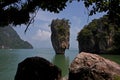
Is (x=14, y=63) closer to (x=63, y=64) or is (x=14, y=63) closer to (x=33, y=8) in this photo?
(x=63, y=64)

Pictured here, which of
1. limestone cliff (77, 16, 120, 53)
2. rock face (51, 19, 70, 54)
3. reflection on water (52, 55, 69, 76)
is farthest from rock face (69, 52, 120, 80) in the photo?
rock face (51, 19, 70, 54)

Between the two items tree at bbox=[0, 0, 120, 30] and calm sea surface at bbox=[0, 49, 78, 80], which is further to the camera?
calm sea surface at bbox=[0, 49, 78, 80]

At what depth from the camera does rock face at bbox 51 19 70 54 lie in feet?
361

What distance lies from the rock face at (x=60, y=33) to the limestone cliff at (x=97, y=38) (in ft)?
24.8

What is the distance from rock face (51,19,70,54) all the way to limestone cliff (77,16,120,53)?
7559 mm

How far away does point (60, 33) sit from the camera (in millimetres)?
111000

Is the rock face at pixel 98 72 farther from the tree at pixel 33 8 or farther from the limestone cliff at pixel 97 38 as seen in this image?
the limestone cliff at pixel 97 38

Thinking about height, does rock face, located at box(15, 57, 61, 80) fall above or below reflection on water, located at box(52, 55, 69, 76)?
above

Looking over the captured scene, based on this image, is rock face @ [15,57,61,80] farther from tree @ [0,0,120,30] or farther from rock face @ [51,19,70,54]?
rock face @ [51,19,70,54]

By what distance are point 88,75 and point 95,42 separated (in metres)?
103

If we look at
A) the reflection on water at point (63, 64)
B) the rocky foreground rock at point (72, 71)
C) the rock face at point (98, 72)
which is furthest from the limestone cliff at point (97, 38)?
the rock face at point (98, 72)

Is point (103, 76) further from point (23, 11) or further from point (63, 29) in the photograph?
point (63, 29)

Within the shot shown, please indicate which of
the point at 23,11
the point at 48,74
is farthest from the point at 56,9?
the point at 48,74

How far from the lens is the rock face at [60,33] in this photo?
11014 centimetres
